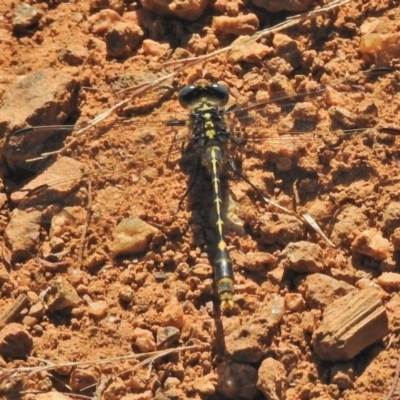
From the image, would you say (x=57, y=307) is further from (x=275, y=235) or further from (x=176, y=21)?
(x=176, y=21)

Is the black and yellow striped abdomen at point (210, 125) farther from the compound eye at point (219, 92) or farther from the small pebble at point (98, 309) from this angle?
the small pebble at point (98, 309)

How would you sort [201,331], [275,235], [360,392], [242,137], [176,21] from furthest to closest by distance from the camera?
[176,21] → [242,137] → [275,235] → [201,331] → [360,392]

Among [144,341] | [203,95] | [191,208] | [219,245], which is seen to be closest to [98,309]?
[144,341]

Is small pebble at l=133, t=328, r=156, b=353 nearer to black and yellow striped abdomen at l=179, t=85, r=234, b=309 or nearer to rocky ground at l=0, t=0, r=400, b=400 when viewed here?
rocky ground at l=0, t=0, r=400, b=400

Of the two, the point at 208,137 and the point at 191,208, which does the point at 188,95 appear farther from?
the point at 191,208

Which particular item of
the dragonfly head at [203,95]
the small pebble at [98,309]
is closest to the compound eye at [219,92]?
the dragonfly head at [203,95]

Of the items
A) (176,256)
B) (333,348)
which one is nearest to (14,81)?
(176,256)

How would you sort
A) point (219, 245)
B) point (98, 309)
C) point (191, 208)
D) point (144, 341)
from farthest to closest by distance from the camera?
point (191, 208), point (219, 245), point (98, 309), point (144, 341)
